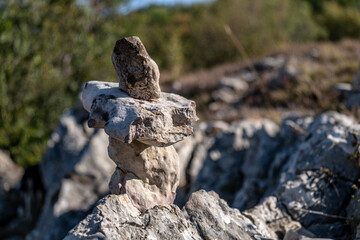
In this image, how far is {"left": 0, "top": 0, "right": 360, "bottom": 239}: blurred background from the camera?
20.3ft

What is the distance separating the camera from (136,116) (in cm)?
237

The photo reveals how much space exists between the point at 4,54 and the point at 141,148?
433 inches

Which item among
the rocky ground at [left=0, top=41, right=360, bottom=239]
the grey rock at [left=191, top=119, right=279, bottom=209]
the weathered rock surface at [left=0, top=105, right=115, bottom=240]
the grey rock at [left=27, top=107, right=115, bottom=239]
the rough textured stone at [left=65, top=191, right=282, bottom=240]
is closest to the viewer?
the rough textured stone at [left=65, top=191, right=282, bottom=240]

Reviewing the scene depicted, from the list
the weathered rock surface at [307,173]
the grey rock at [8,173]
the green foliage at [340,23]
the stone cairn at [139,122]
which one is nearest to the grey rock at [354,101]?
the weathered rock surface at [307,173]

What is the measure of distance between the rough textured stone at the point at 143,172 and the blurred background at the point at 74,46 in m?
4.25

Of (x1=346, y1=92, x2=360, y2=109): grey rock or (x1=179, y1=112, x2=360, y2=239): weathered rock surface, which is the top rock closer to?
(x1=179, y1=112, x2=360, y2=239): weathered rock surface

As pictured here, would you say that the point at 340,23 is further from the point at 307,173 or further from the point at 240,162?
the point at 307,173

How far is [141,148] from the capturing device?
2777 millimetres

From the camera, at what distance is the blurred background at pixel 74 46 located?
1222 cm

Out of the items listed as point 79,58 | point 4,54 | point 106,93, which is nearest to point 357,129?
point 106,93

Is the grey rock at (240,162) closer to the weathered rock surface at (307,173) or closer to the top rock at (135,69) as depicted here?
the weathered rock surface at (307,173)

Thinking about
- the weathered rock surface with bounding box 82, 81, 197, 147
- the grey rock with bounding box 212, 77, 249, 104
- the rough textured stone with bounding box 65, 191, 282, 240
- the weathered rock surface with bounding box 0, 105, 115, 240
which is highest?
the weathered rock surface with bounding box 82, 81, 197, 147

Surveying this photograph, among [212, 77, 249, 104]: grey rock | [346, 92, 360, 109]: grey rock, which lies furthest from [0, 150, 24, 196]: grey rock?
[346, 92, 360, 109]: grey rock

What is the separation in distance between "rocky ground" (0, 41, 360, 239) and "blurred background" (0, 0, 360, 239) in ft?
0.12
